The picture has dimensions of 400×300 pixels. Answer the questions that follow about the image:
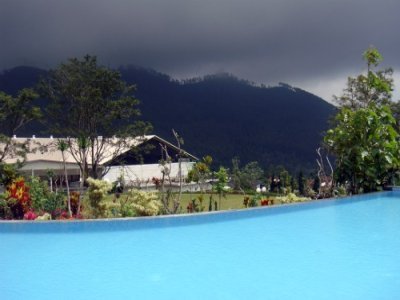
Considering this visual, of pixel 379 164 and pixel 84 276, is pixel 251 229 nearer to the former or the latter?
pixel 84 276

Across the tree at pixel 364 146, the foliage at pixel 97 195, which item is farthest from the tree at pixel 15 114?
the tree at pixel 364 146

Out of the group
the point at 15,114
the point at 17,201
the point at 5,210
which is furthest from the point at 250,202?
the point at 15,114

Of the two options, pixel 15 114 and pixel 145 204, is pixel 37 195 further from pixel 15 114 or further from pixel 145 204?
pixel 15 114

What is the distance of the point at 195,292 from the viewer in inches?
152

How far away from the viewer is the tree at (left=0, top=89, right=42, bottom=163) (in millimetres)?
Answer: 24225

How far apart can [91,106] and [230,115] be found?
59.9 meters

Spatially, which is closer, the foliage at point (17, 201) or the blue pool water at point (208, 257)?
the blue pool water at point (208, 257)

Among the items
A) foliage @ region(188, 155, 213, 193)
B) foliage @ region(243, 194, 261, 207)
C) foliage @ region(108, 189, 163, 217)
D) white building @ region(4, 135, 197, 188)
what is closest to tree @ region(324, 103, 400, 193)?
foliage @ region(243, 194, 261, 207)

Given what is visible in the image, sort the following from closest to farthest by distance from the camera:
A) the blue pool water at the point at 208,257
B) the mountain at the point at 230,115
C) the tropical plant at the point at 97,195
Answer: the blue pool water at the point at 208,257 < the tropical plant at the point at 97,195 < the mountain at the point at 230,115

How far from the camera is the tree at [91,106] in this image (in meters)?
25.7

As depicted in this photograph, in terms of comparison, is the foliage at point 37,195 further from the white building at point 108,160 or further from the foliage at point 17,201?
the white building at point 108,160

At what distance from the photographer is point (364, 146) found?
30.9 ft

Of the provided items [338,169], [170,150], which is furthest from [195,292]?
[170,150]

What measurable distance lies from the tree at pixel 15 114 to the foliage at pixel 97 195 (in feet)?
57.8
